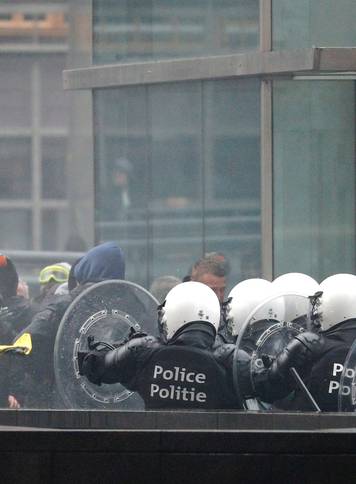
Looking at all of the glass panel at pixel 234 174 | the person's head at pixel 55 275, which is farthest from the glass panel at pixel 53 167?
the person's head at pixel 55 275

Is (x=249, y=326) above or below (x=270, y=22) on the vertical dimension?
below

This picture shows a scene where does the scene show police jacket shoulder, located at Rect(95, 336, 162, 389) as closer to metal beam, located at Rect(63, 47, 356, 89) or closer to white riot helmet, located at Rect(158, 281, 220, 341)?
white riot helmet, located at Rect(158, 281, 220, 341)

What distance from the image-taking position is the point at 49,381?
309 inches

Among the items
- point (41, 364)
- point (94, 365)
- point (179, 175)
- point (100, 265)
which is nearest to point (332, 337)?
point (94, 365)

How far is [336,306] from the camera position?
7.18 m

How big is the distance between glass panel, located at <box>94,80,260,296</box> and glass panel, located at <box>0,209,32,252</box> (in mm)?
7658

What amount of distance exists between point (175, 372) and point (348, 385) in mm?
794

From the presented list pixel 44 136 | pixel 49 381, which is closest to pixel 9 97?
pixel 44 136

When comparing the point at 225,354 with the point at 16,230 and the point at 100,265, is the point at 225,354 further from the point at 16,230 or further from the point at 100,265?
the point at 16,230

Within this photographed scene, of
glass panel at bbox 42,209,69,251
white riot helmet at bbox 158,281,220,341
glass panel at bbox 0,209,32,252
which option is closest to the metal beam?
white riot helmet at bbox 158,281,220,341

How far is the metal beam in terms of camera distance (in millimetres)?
12664

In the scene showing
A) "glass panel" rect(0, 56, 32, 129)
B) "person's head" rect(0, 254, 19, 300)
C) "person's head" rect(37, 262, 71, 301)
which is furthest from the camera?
"glass panel" rect(0, 56, 32, 129)
